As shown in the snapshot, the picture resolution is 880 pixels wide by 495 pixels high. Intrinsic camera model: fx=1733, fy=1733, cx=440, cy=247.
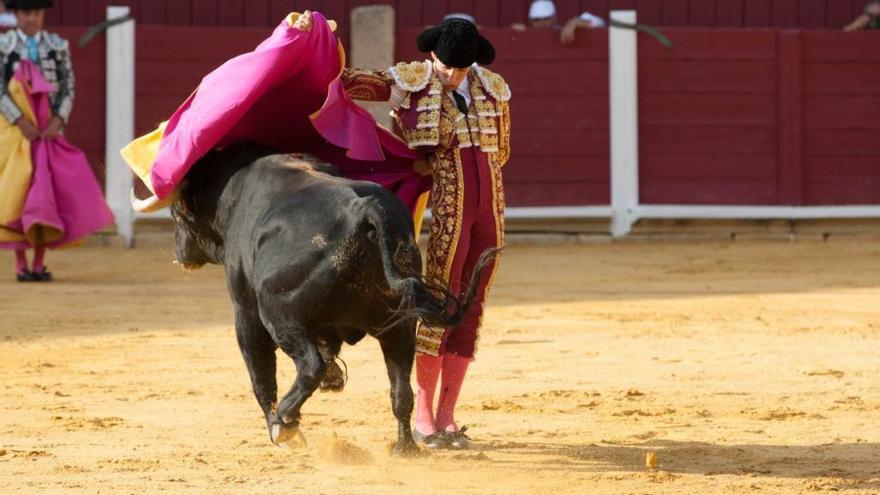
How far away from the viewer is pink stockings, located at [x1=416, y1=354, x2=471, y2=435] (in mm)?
4297

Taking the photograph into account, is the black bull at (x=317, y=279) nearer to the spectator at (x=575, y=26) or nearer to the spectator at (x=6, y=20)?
the spectator at (x=575, y=26)

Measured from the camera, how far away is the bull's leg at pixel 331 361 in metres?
3.88

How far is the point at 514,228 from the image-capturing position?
1021cm

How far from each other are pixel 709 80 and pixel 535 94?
3.34 ft

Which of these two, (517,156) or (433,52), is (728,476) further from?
(517,156)

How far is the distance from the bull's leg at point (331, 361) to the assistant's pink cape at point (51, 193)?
4.38 metres

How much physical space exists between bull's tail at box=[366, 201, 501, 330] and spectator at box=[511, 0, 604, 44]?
6396 millimetres

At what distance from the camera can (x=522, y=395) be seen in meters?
5.07

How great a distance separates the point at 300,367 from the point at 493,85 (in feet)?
3.09

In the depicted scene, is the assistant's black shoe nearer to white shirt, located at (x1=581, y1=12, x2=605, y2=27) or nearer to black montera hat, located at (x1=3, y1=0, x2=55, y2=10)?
Answer: black montera hat, located at (x1=3, y1=0, x2=55, y2=10)

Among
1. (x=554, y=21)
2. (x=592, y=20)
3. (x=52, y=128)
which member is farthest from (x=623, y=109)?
(x=52, y=128)

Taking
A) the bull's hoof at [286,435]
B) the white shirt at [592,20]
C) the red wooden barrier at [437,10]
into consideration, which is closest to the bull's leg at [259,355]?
the bull's hoof at [286,435]

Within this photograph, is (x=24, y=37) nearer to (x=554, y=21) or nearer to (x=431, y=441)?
(x=554, y=21)

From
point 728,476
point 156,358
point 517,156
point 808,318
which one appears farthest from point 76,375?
point 517,156
